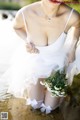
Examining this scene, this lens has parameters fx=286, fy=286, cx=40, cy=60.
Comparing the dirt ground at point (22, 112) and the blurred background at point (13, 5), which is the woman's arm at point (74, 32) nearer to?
the blurred background at point (13, 5)

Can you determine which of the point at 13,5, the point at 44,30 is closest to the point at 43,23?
the point at 44,30

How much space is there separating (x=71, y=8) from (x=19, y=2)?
0.19m

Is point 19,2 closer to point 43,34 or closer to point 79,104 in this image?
point 43,34

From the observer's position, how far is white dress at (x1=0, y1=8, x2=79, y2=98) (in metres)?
1.02

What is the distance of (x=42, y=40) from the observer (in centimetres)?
100

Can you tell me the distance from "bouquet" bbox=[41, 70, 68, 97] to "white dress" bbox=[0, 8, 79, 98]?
0.06 ft

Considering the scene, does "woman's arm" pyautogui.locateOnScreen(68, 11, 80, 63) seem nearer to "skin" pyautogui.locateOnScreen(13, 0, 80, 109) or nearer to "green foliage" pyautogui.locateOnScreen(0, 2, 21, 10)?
"skin" pyautogui.locateOnScreen(13, 0, 80, 109)

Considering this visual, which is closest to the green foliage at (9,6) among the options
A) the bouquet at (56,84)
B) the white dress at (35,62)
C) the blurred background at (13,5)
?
the blurred background at (13,5)

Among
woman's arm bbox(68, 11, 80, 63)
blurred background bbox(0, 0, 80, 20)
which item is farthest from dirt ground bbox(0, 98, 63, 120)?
blurred background bbox(0, 0, 80, 20)

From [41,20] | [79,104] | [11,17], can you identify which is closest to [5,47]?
[11,17]

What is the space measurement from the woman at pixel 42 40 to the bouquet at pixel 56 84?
0.07 ft

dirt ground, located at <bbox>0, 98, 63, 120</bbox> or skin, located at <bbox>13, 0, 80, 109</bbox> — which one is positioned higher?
skin, located at <bbox>13, 0, 80, 109</bbox>

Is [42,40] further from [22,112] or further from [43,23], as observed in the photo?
[22,112]

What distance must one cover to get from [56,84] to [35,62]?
115 mm
